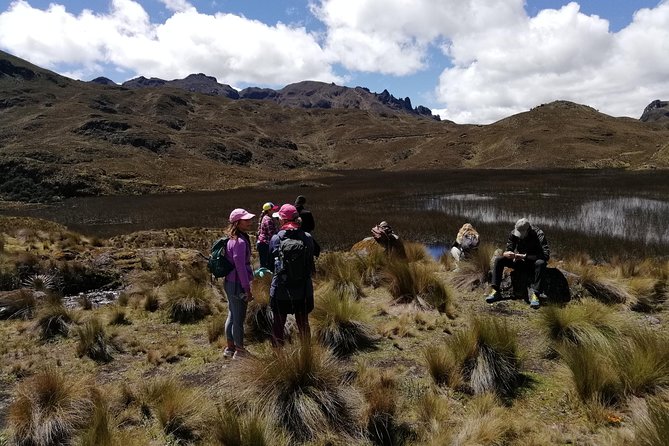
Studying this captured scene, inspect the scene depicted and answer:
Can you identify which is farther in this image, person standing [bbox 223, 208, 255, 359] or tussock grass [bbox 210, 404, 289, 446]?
person standing [bbox 223, 208, 255, 359]

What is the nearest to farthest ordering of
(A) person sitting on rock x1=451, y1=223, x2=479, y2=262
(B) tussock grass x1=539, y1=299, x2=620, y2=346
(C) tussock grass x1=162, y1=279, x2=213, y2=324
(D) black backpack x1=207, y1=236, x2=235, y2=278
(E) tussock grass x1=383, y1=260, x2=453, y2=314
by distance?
(D) black backpack x1=207, y1=236, x2=235, y2=278 → (B) tussock grass x1=539, y1=299, x2=620, y2=346 → (E) tussock grass x1=383, y1=260, x2=453, y2=314 → (C) tussock grass x1=162, y1=279, x2=213, y2=324 → (A) person sitting on rock x1=451, y1=223, x2=479, y2=262

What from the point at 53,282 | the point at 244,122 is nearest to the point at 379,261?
the point at 53,282

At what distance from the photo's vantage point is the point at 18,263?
11.9 meters

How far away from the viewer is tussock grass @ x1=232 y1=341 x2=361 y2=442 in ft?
15.6

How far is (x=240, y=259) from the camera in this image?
616 centimetres

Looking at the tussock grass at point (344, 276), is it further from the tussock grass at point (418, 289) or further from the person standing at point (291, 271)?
the person standing at point (291, 271)

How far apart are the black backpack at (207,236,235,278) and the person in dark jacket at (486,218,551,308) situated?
5.15 m

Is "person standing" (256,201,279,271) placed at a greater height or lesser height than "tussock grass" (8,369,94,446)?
greater

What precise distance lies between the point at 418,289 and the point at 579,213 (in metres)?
23.4

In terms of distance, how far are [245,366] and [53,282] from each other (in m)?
8.91

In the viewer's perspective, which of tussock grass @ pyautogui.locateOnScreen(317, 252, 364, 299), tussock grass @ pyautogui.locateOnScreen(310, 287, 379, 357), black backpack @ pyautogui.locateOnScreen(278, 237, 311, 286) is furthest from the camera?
tussock grass @ pyautogui.locateOnScreen(317, 252, 364, 299)

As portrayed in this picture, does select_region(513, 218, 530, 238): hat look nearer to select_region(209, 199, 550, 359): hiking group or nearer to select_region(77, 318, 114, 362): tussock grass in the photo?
select_region(209, 199, 550, 359): hiking group

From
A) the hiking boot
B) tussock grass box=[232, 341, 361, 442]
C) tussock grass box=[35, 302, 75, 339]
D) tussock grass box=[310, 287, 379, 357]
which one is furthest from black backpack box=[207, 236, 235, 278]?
the hiking boot

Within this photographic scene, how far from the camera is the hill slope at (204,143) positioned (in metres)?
66.6
